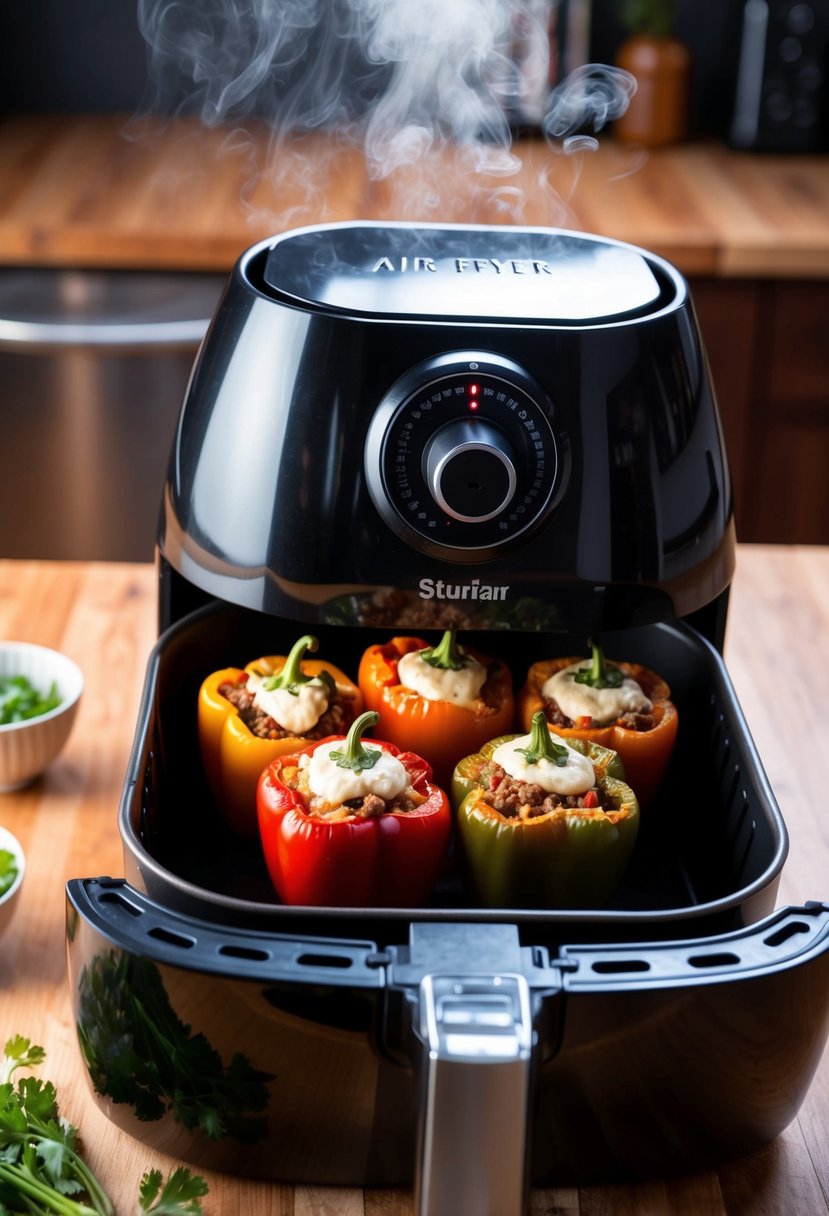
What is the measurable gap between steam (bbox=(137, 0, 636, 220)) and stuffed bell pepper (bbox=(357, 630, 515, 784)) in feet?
4.38

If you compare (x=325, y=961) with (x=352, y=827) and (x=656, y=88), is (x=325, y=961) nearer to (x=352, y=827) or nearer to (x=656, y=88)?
(x=352, y=827)

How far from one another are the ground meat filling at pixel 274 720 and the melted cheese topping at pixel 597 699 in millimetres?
123

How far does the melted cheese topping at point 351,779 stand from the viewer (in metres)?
0.68

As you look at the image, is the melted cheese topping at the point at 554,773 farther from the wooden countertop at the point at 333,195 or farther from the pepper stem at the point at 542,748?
the wooden countertop at the point at 333,195

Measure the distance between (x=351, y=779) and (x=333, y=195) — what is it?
5.06 ft

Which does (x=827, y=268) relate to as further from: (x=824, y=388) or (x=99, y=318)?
(x=99, y=318)

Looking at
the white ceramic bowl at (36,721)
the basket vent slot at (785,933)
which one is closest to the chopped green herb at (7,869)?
the white ceramic bowl at (36,721)

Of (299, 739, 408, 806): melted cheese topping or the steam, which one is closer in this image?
(299, 739, 408, 806): melted cheese topping

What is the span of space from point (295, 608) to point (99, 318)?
50.2 inches

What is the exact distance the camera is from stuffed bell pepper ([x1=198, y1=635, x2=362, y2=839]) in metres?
0.77

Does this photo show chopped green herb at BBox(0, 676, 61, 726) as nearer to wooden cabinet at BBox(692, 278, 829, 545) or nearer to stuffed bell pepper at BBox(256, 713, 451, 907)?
stuffed bell pepper at BBox(256, 713, 451, 907)

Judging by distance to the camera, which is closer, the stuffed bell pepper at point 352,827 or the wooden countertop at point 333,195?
the stuffed bell pepper at point 352,827

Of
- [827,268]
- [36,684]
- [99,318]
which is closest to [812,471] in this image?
[827,268]

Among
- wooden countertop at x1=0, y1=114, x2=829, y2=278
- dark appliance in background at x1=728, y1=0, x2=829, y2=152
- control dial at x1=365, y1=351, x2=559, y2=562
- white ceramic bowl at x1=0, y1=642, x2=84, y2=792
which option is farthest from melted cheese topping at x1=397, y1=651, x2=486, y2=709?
dark appliance in background at x1=728, y1=0, x2=829, y2=152
